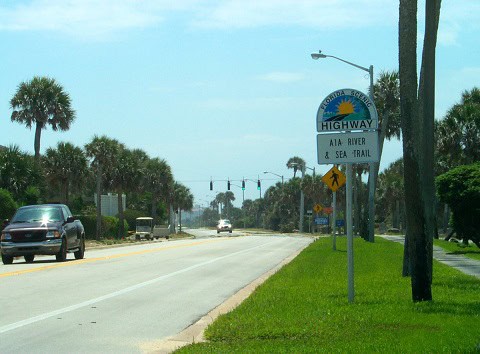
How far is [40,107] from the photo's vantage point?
5925 centimetres

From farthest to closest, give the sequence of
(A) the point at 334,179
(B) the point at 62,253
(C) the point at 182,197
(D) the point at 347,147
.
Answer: (C) the point at 182,197, (A) the point at 334,179, (B) the point at 62,253, (D) the point at 347,147

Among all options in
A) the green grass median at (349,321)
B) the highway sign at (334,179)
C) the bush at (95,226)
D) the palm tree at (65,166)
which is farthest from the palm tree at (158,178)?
the green grass median at (349,321)

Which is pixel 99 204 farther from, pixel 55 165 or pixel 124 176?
pixel 124 176

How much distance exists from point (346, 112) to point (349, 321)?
378 cm

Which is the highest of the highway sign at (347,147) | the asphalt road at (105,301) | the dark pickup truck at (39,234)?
the highway sign at (347,147)

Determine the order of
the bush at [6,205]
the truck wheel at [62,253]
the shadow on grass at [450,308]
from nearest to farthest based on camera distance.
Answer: the shadow on grass at [450,308] → the truck wheel at [62,253] → the bush at [6,205]

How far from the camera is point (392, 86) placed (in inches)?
1953

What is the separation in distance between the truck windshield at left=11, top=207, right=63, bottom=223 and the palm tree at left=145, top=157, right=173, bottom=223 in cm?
6290

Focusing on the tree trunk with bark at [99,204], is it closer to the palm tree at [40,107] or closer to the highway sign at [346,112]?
the palm tree at [40,107]

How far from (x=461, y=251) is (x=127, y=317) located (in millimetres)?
22892

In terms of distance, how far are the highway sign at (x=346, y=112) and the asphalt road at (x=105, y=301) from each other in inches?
153

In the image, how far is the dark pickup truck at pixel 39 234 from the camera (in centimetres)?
2633

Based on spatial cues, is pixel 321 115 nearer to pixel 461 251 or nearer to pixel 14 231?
pixel 14 231

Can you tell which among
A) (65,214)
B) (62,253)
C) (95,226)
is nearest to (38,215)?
(65,214)
